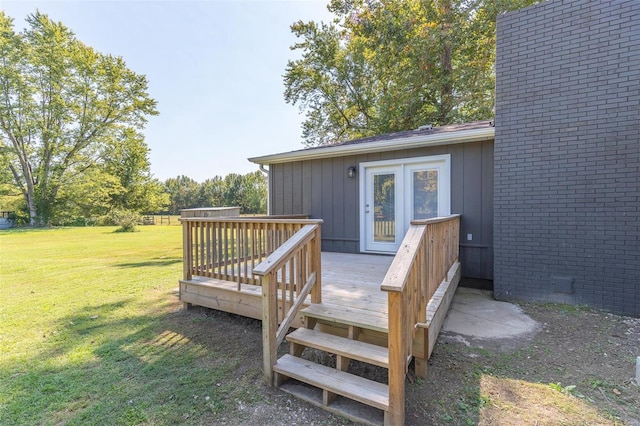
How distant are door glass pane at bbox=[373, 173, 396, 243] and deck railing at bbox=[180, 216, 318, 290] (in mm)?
3010

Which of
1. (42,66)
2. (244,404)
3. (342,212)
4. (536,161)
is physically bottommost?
(244,404)

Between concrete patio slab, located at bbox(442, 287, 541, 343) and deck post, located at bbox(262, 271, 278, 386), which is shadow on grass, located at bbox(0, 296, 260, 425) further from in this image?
concrete patio slab, located at bbox(442, 287, 541, 343)

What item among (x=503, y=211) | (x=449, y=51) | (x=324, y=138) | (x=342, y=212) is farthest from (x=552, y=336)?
(x=324, y=138)

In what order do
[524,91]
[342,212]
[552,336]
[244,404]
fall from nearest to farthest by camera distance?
[244,404]
[552,336]
[524,91]
[342,212]

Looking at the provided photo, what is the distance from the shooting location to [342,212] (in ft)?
21.1

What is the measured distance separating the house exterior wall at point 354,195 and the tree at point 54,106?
2216 centimetres

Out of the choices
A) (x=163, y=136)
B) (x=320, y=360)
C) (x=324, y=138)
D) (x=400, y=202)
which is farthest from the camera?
(x=163, y=136)

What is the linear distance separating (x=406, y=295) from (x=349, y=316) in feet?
2.51

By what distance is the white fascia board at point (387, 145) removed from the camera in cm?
481

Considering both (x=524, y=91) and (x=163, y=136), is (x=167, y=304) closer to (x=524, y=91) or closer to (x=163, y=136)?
(x=524, y=91)

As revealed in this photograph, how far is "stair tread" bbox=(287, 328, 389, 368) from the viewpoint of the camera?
215cm

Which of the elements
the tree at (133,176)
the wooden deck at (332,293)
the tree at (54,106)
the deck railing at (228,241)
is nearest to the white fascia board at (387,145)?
the wooden deck at (332,293)

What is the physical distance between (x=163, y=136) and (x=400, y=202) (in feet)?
88.1

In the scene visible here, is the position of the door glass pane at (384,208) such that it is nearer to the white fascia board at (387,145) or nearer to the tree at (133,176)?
the white fascia board at (387,145)
